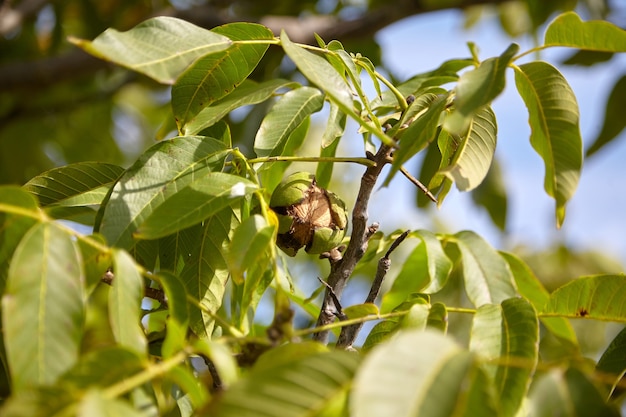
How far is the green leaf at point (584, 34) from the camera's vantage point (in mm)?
810

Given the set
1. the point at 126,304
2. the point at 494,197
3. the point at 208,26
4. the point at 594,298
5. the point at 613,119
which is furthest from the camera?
the point at 494,197

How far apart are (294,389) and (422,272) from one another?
1.92ft

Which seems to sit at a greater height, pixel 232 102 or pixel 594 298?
pixel 232 102

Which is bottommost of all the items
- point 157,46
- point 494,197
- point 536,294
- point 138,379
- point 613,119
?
point 494,197

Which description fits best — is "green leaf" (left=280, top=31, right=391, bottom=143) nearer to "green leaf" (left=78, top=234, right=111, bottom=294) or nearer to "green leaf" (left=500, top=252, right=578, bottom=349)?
"green leaf" (left=78, top=234, right=111, bottom=294)

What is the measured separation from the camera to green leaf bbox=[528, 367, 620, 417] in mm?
546

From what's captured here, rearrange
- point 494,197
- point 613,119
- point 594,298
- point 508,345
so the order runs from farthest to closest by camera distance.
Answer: point 494,197 → point 613,119 → point 594,298 → point 508,345

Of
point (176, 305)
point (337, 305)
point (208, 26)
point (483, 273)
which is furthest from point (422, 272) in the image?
point (208, 26)

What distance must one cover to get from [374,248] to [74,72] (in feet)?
5.88

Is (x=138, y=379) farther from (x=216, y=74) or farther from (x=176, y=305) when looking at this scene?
(x=216, y=74)

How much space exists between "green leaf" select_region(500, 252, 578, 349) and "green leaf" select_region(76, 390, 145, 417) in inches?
25.2

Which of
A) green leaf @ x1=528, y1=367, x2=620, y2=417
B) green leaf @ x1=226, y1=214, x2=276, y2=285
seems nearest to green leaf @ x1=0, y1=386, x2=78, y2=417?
green leaf @ x1=226, y1=214, x2=276, y2=285

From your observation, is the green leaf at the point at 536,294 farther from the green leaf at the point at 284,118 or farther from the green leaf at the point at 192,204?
the green leaf at the point at 192,204

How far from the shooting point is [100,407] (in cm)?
49
